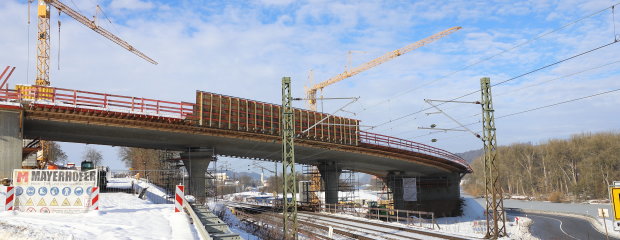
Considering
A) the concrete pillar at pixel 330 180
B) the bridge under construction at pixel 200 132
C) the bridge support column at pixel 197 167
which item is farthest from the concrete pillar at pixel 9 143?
the concrete pillar at pixel 330 180

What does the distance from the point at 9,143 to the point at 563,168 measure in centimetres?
11584

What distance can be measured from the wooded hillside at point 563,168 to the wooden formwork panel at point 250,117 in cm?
6624

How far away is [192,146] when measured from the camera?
35.9m

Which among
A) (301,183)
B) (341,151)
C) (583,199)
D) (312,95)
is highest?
(312,95)

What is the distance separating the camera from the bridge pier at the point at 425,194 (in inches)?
2282

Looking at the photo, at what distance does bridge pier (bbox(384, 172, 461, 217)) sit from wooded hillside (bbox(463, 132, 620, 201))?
38.6 m

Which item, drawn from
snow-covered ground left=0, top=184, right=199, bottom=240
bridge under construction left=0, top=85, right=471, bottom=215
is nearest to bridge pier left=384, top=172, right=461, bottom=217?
bridge under construction left=0, top=85, right=471, bottom=215

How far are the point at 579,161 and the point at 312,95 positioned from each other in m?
71.8

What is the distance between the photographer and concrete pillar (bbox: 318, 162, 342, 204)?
4859 centimetres

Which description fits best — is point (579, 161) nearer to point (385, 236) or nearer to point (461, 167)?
point (461, 167)

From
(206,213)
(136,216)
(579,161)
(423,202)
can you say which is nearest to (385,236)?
(206,213)

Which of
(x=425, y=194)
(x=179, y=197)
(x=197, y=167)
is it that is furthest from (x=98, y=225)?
(x=425, y=194)

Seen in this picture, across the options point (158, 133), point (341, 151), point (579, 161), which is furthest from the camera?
point (579, 161)

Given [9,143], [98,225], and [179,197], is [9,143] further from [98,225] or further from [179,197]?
[98,225]
